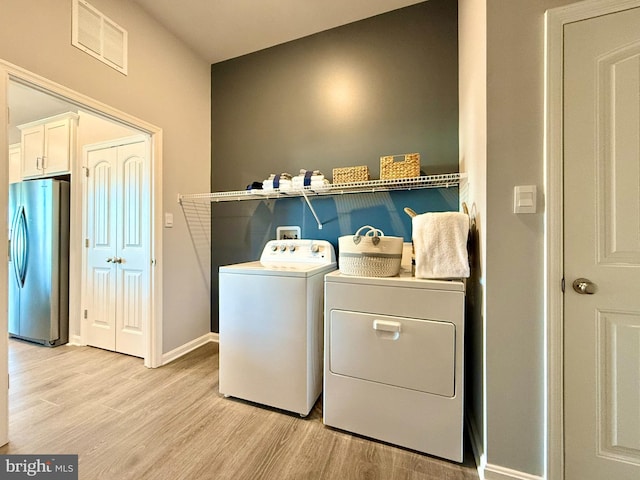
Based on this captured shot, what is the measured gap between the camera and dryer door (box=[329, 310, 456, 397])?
1309 millimetres

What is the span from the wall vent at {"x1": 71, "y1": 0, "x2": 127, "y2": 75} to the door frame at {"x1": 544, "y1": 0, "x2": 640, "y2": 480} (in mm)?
2536

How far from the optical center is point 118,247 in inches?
100

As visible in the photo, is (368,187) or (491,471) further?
(368,187)

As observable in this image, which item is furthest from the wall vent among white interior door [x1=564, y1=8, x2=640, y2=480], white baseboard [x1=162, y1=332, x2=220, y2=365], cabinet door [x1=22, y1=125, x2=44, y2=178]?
white interior door [x1=564, y1=8, x2=640, y2=480]

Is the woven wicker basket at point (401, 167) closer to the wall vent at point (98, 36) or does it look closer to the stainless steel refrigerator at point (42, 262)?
the wall vent at point (98, 36)

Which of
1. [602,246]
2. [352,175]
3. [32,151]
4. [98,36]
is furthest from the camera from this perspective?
[32,151]

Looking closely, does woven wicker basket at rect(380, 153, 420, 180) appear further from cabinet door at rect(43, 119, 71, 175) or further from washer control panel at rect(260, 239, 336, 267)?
cabinet door at rect(43, 119, 71, 175)

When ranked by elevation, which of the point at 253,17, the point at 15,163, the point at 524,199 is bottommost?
the point at 524,199

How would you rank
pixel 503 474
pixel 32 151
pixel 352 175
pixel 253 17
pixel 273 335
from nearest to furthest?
pixel 503 474
pixel 273 335
pixel 352 175
pixel 253 17
pixel 32 151

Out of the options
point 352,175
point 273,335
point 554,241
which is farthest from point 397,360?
point 352,175

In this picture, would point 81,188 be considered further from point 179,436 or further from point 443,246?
point 443,246

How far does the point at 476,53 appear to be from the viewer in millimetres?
1357

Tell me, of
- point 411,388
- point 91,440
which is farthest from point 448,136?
point 91,440

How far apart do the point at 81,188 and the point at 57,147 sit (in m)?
0.57
